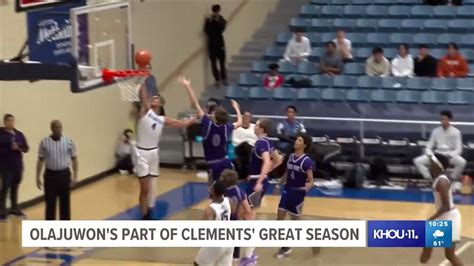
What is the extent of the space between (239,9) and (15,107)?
25.2 ft

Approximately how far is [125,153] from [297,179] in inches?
251

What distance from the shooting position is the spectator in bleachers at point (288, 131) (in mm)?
16234

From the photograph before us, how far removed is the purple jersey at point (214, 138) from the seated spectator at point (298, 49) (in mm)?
6755

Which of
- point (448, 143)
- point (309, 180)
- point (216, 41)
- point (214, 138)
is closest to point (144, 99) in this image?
point (214, 138)

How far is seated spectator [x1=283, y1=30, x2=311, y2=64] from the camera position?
19172mm

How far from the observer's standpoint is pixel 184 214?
14.4m

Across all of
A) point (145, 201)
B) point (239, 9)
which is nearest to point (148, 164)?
point (145, 201)

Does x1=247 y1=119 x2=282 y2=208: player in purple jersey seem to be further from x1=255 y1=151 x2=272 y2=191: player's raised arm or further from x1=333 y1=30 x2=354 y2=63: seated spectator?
x1=333 y1=30 x2=354 y2=63: seated spectator

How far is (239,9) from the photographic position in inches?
840

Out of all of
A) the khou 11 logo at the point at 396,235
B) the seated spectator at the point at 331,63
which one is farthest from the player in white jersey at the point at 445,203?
the seated spectator at the point at 331,63

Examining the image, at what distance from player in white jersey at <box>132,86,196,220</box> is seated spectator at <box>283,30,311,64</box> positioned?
6070 mm

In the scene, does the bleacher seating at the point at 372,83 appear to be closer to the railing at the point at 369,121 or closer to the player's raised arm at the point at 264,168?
the railing at the point at 369,121

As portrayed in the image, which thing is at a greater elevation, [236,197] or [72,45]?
[72,45]

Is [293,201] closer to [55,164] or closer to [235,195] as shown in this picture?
[235,195]
